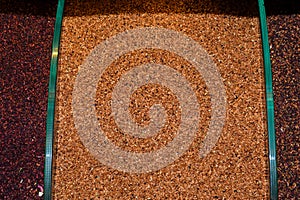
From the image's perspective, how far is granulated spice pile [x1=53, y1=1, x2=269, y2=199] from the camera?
268 centimetres

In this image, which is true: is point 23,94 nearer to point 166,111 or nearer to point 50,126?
point 50,126

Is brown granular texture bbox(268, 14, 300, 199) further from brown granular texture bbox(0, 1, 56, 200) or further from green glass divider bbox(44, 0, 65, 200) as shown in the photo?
brown granular texture bbox(0, 1, 56, 200)

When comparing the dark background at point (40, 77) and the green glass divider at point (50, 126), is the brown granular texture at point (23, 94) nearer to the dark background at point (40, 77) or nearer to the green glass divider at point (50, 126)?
the dark background at point (40, 77)

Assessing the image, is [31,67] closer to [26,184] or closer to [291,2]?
[26,184]

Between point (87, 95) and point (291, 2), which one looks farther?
point (291, 2)

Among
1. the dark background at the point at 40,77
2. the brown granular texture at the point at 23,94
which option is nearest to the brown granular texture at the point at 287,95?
the dark background at the point at 40,77

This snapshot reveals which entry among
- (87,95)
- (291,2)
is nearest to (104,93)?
(87,95)

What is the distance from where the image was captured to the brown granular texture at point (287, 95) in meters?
2.74

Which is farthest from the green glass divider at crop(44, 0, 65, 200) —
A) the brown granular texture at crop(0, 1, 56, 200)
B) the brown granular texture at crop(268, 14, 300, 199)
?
the brown granular texture at crop(268, 14, 300, 199)

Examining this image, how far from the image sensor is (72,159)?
2.70 meters

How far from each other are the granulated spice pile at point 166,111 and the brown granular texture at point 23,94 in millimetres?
183

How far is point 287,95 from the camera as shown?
9.28ft

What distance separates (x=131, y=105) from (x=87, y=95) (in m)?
0.31

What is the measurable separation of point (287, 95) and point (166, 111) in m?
0.87
